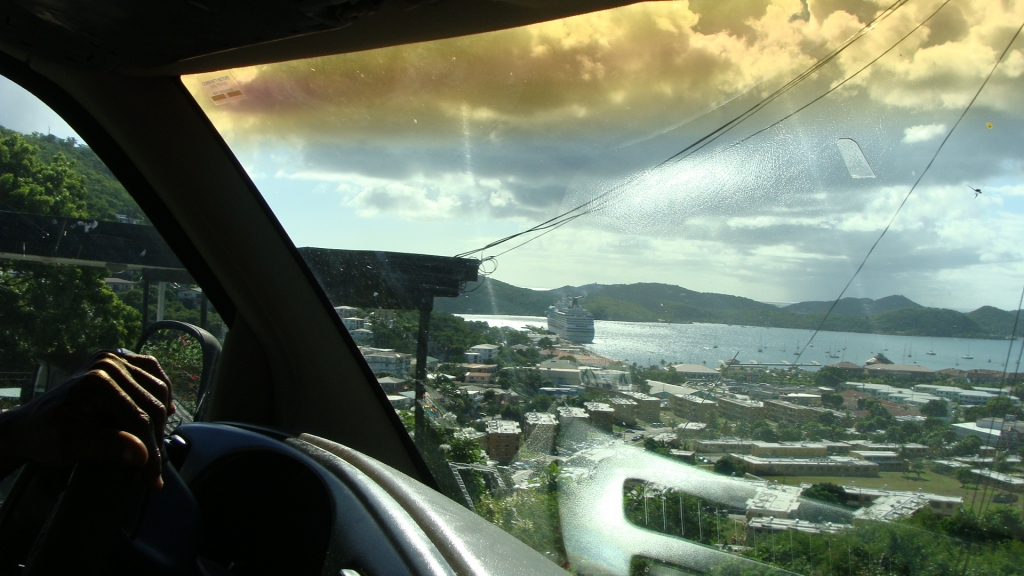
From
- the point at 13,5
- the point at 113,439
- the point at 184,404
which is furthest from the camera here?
the point at 184,404

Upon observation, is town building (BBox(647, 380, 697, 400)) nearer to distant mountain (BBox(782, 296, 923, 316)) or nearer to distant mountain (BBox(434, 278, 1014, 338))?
distant mountain (BBox(434, 278, 1014, 338))

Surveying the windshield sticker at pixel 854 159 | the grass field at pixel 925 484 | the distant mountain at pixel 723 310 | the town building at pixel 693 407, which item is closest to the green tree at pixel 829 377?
the distant mountain at pixel 723 310

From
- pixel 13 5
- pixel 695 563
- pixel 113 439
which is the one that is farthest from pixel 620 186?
pixel 13 5

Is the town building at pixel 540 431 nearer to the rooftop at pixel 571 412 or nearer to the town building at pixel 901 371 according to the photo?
the rooftop at pixel 571 412

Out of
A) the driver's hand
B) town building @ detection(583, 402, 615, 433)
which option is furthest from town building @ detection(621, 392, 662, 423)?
the driver's hand

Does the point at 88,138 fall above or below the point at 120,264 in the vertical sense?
above

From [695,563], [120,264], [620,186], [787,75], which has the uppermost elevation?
[787,75]

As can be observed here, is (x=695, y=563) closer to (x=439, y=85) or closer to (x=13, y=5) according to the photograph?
(x=439, y=85)
